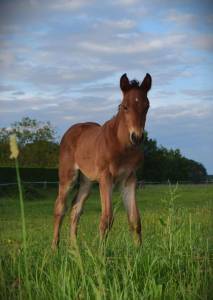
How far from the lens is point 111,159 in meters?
7.78

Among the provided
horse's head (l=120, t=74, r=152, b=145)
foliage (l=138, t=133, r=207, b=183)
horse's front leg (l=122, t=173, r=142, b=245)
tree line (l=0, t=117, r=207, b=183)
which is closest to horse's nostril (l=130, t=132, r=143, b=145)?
horse's head (l=120, t=74, r=152, b=145)

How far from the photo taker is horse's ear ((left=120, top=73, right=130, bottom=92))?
7283mm

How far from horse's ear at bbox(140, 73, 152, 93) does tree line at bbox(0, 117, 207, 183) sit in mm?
18402

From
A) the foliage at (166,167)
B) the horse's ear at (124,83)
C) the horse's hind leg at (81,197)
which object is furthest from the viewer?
the foliage at (166,167)

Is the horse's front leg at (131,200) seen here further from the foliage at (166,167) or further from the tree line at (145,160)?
the foliage at (166,167)

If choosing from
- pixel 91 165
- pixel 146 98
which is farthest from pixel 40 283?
pixel 91 165

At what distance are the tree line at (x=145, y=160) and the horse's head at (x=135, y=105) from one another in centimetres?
1843

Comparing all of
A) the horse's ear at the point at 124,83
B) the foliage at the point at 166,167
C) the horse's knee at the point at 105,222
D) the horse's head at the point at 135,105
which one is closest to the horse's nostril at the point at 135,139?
the horse's head at the point at 135,105

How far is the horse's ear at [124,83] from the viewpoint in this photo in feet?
23.9

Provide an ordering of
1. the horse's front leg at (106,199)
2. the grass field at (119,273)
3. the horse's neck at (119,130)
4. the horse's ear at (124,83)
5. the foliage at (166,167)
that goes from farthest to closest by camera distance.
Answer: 1. the foliage at (166,167)
2. the horse's neck at (119,130)
3. the horse's front leg at (106,199)
4. the horse's ear at (124,83)
5. the grass field at (119,273)

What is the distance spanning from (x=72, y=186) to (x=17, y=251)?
4.69m

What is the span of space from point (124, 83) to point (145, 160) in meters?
56.8

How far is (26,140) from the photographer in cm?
4812

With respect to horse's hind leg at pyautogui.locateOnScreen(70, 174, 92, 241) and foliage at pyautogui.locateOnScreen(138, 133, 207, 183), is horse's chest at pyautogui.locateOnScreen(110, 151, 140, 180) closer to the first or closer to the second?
horse's hind leg at pyautogui.locateOnScreen(70, 174, 92, 241)
